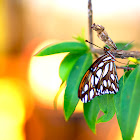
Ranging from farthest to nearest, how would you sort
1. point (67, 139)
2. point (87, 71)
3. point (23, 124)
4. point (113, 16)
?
point (113, 16) → point (23, 124) → point (67, 139) → point (87, 71)

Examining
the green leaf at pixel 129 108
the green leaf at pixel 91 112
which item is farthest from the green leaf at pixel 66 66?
the green leaf at pixel 129 108

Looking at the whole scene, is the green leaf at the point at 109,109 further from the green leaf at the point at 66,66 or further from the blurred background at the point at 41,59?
the blurred background at the point at 41,59

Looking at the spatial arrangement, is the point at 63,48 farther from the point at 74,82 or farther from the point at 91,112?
the point at 91,112

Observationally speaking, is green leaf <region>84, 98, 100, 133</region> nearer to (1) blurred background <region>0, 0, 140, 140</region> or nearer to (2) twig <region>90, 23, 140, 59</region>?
(2) twig <region>90, 23, 140, 59</region>

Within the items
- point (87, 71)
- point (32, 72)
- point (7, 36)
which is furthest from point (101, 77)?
point (7, 36)

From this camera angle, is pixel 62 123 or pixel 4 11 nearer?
pixel 62 123

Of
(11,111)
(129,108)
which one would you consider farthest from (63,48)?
(11,111)

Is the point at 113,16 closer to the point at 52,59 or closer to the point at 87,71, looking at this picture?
the point at 52,59
